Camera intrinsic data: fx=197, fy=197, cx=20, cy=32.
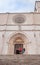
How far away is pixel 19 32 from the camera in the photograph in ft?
62.5

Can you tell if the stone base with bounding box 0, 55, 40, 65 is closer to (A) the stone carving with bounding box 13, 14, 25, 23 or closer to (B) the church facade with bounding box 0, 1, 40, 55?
(B) the church facade with bounding box 0, 1, 40, 55

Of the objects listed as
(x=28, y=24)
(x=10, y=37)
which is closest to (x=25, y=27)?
(x=28, y=24)

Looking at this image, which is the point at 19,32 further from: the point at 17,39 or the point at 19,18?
the point at 19,18

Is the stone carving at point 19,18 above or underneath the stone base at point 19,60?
above

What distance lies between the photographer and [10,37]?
18922 millimetres

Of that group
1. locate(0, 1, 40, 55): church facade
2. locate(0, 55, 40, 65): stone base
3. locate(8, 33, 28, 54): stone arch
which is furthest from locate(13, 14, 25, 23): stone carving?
locate(0, 55, 40, 65): stone base

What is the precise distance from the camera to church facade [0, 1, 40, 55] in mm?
18191

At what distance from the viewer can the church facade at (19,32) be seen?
1819 centimetres

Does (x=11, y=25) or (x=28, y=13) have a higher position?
(x=28, y=13)

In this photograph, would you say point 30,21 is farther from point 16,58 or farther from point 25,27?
point 16,58

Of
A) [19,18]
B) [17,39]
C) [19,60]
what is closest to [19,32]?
[17,39]

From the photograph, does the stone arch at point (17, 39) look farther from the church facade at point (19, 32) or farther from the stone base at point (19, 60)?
the stone base at point (19, 60)

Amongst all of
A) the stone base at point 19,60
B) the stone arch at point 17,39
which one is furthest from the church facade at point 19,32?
the stone base at point 19,60

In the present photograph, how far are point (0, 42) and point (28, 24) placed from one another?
3.34 m
